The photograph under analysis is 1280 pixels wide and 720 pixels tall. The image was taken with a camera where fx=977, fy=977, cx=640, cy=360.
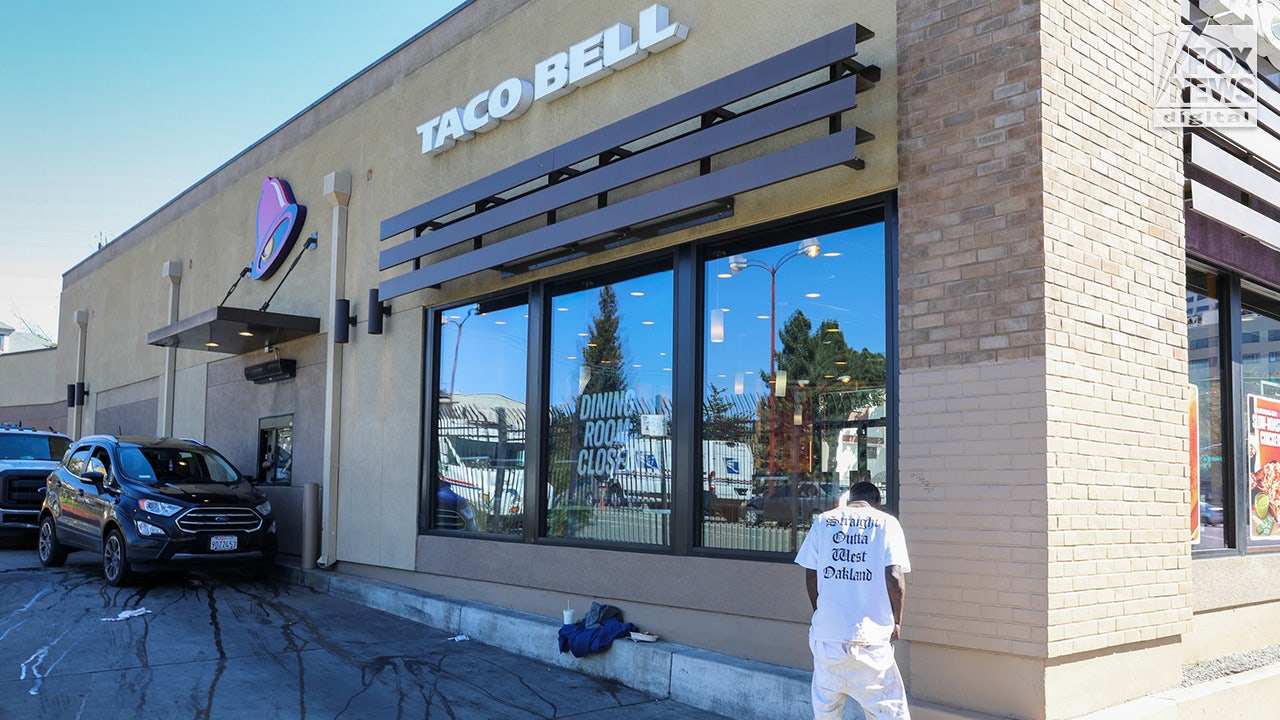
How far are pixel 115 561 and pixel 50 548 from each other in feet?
10.3

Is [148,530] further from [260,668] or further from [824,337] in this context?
[824,337]

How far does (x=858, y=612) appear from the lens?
509 cm

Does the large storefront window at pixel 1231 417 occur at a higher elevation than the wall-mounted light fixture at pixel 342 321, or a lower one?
lower

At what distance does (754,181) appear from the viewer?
7.21 meters

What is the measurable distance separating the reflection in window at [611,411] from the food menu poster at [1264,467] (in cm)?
524

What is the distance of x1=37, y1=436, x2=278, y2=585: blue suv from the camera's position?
12000mm

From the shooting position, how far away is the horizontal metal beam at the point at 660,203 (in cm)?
676

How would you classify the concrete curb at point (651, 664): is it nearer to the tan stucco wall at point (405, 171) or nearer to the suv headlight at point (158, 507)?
the tan stucco wall at point (405, 171)

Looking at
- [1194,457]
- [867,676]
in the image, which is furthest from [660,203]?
[1194,457]

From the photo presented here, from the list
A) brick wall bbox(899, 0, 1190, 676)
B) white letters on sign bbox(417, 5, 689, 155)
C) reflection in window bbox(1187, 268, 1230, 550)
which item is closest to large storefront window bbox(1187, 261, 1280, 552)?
reflection in window bbox(1187, 268, 1230, 550)

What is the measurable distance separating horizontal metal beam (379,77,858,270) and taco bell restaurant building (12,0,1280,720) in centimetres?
3

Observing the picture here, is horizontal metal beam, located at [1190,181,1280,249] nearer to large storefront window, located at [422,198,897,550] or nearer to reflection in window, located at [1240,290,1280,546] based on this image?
reflection in window, located at [1240,290,1280,546]

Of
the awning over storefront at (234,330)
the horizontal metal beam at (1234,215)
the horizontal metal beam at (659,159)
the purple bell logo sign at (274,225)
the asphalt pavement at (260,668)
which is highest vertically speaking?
the purple bell logo sign at (274,225)

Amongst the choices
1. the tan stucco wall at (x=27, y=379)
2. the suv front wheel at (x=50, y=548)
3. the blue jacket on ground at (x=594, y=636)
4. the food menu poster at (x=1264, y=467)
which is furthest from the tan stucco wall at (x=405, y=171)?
the tan stucco wall at (x=27, y=379)
